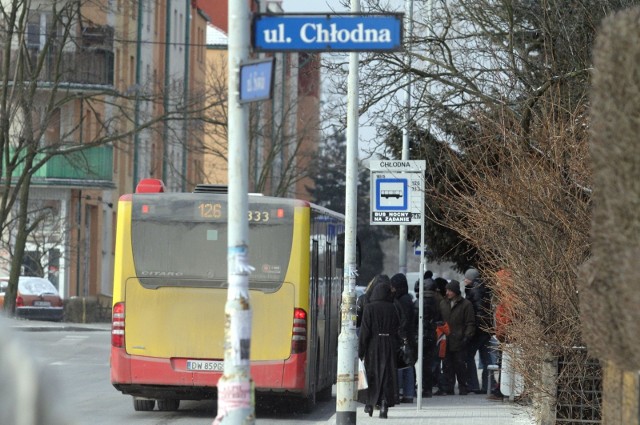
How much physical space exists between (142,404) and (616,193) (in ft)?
42.4

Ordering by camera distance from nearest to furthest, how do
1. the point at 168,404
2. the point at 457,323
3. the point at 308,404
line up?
the point at 308,404 < the point at 168,404 < the point at 457,323

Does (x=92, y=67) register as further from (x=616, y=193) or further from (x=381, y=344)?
(x=616, y=193)

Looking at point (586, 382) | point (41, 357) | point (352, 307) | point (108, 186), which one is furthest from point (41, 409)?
point (108, 186)

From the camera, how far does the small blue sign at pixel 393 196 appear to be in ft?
63.1

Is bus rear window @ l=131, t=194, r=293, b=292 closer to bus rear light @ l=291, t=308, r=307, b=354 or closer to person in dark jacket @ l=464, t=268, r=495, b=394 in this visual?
bus rear light @ l=291, t=308, r=307, b=354

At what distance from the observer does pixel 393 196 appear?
758 inches

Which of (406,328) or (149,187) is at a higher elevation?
(149,187)

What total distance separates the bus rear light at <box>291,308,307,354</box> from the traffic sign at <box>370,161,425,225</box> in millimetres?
1972

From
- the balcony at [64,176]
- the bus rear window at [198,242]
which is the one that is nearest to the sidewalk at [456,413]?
the bus rear window at [198,242]

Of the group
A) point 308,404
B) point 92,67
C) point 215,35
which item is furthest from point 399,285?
point 215,35

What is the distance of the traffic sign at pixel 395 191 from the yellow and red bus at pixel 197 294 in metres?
1.33

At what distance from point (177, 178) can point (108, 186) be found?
15.9 metres

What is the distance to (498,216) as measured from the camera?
13.9 meters

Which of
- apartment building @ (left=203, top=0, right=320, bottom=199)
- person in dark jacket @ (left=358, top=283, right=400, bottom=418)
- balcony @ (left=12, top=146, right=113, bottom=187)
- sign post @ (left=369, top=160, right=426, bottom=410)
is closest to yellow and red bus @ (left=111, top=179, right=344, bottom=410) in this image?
person in dark jacket @ (left=358, top=283, right=400, bottom=418)
